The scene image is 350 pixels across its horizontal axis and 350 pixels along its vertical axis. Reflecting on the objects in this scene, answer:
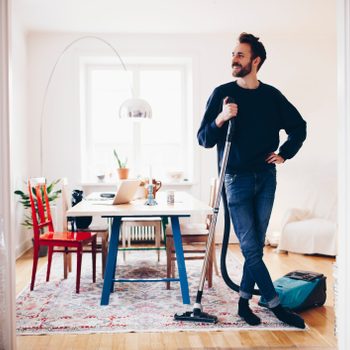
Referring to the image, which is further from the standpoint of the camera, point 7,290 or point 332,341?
point 332,341

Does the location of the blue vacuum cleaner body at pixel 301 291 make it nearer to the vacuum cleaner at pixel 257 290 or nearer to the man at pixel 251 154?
the vacuum cleaner at pixel 257 290

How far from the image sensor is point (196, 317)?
9.52 ft

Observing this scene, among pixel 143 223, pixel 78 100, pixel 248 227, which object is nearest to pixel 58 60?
pixel 78 100

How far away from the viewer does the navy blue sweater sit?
283 cm

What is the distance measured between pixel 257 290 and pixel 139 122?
3593 mm

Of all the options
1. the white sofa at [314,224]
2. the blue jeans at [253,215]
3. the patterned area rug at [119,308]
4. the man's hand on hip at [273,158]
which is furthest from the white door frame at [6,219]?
the white sofa at [314,224]

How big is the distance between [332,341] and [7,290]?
1.67 metres

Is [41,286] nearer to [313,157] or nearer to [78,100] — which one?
[78,100]

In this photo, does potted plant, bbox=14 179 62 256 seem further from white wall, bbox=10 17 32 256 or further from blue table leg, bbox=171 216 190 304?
blue table leg, bbox=171 216 190 304

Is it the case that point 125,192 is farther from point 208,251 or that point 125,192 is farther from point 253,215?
point 253,215

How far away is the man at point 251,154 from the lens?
2.81 m

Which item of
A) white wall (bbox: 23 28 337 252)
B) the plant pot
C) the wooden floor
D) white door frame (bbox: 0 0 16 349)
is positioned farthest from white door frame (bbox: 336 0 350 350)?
white wall (bbox: 23 28 337 252)

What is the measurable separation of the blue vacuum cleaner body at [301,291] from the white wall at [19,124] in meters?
3.01

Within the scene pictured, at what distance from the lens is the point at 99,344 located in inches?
101
